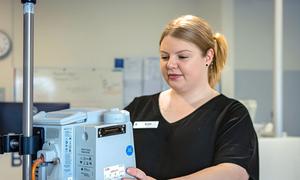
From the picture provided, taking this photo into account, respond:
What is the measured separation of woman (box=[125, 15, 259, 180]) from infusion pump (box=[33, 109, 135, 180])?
349 mm

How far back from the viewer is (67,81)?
354 cm

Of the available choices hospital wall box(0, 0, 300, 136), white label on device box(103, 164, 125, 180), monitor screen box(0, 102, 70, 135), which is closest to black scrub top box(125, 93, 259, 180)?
white label on device box(103, 164, 125, 180)

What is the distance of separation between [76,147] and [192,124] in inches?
19.3

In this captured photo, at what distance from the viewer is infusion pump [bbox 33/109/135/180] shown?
2.91 ft

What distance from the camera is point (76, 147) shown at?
2.99ft

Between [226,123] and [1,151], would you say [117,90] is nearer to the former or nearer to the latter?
[226,123]

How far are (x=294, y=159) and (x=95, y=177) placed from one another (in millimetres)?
1342

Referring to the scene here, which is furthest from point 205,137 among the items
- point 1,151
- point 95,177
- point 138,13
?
point 138,13

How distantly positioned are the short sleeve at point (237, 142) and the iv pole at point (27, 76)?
598mm

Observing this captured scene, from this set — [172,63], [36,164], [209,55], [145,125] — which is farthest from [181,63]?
[36,164]

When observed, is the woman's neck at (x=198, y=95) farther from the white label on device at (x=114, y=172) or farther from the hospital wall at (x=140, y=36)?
the hospital wall at (x=140, y=36)

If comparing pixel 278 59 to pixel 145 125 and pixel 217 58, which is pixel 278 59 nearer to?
pixel 217 58

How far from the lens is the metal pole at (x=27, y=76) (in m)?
0.86

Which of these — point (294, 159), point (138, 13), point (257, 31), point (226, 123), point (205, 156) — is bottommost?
point (294, 159)
